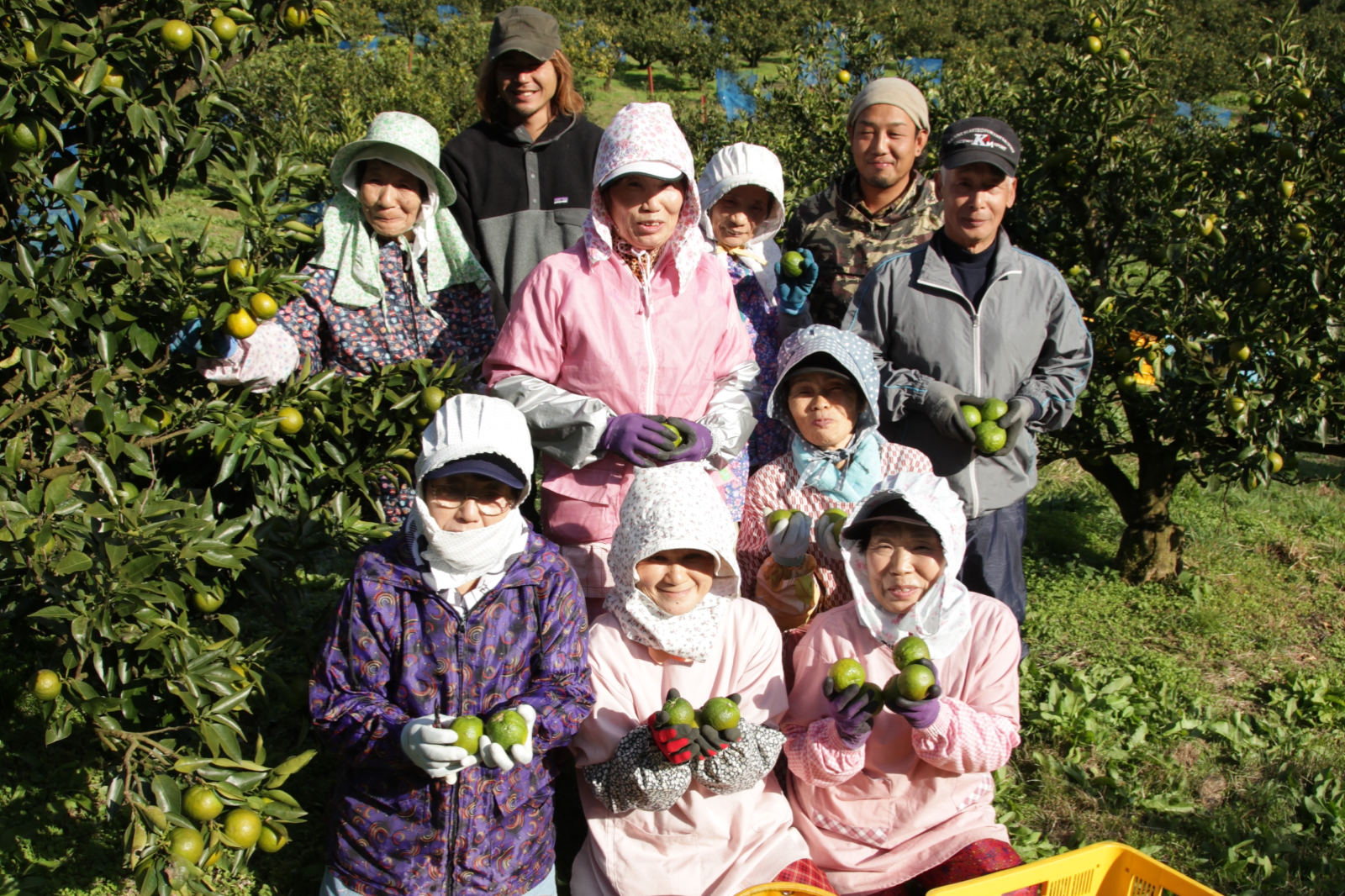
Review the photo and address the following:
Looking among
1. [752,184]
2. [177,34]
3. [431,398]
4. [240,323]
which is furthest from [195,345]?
[752,184]

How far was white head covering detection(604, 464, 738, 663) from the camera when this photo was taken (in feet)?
9.34

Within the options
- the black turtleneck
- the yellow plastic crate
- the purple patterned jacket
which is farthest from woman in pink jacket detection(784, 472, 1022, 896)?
the black turtleneck

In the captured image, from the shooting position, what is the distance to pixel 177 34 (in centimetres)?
269

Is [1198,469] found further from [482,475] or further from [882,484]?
[482,475]

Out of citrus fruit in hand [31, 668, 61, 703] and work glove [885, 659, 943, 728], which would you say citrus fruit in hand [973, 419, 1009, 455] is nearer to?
work glove [885, 659, 943, 728]

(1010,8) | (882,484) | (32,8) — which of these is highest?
(1010,8)

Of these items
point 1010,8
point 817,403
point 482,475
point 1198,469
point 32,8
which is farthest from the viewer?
point 1010,8

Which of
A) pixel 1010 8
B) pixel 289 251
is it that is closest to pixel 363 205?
pixel 289 251

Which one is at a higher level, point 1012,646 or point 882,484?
point 882,484

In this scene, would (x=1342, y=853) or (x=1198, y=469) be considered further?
(x=1198, y=469)

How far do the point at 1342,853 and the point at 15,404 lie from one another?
4.25m

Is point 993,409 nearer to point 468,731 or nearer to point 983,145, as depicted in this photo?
point 983,145

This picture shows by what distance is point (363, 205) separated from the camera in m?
3.43

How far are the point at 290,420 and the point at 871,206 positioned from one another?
2.37 meters
